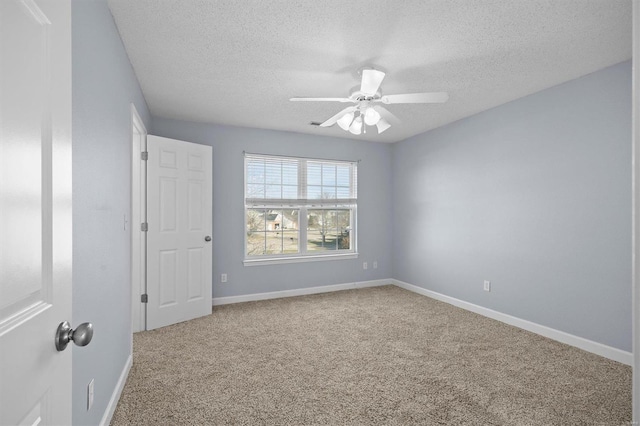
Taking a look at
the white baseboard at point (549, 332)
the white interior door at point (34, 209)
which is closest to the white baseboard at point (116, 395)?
the white interior door at point (34, 209)

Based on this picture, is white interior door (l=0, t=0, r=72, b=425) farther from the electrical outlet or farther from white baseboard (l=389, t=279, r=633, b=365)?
white baseboard (l=389, t=279, r=633, b=365)

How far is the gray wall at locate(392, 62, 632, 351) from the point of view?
2754 mm

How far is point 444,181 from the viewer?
4551mm

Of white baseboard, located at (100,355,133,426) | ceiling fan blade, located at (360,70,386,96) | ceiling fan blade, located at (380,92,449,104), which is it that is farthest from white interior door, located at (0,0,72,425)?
ceiling fan blade, located at (380,92,449,104)

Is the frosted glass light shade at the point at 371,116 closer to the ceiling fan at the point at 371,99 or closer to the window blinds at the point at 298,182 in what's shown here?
the ceiling fan at the point at 371,99

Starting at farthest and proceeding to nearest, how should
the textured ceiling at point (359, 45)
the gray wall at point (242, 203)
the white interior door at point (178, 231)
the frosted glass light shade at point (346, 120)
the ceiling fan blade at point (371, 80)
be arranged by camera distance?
the gray wall at point (242, 203) → the white interior door at point (178, 231) → the frosted glass light shade at point (346, 120) → the ceiling fan blade at point (371, 80) → the textured ceiling at point (359, 45)

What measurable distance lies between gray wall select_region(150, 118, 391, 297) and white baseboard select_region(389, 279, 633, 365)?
134 cm

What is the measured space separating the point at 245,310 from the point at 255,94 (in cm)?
261

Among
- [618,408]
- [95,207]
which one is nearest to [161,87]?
[95,207]

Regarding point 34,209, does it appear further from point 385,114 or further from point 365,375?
point 385,114

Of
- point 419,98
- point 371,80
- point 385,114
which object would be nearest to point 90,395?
point 371,80

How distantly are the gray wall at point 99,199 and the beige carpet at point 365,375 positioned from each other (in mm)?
503

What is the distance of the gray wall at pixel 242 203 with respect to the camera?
442cm

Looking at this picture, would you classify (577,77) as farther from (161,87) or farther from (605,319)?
(161,87)
